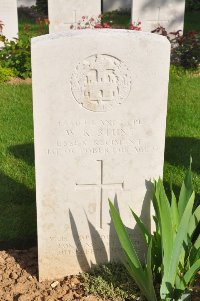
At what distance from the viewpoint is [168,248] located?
2766 mm

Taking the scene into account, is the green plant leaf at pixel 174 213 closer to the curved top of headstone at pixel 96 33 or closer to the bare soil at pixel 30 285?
the bare soil at pixel 30 285

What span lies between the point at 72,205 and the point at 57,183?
189mm

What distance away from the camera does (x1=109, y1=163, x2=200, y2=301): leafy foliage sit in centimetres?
276

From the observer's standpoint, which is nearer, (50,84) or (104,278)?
(50,84)

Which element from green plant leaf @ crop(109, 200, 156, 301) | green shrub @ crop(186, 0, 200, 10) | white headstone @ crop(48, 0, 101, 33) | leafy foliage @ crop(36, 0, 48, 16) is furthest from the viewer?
green shrub @ crop(186, 0, 200, 10)

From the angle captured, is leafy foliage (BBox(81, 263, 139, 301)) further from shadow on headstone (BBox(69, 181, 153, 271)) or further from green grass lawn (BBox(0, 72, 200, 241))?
green grass lawn (BBox(0, 72, 200, 241))

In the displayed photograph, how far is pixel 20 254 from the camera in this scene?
3686 millimetres

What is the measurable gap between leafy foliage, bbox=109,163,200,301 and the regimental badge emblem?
57 cm

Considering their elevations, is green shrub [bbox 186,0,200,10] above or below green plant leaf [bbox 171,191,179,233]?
above

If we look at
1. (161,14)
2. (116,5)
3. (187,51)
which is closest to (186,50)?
(187,51)

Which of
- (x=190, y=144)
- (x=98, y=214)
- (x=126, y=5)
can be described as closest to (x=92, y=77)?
(x=98, y=214)

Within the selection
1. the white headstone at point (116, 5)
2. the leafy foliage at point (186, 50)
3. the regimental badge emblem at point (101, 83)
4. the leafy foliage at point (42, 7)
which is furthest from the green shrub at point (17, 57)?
the white headstone at point (116, 5)

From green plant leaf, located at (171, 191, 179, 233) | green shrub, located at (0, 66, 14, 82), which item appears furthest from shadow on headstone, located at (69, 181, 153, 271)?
green shrub, located at (0, 66, 14, 82)

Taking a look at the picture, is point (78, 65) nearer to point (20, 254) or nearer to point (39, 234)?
point (39, 234)
